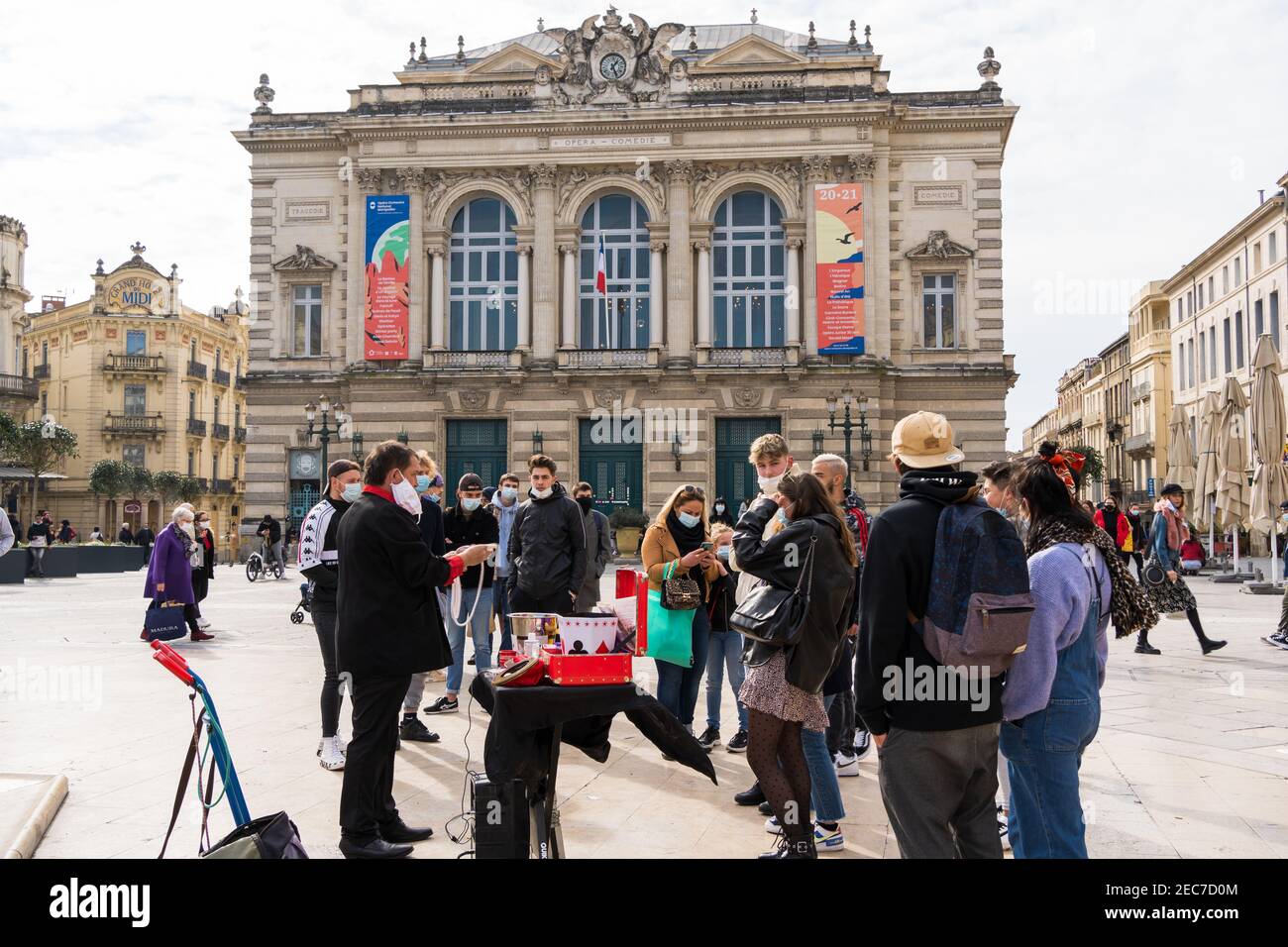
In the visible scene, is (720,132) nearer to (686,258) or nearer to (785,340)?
(686,258)

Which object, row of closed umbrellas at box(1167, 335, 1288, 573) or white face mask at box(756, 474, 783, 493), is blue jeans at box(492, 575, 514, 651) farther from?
row of closed umbrellas at box(1167, 335, 1288, 573)

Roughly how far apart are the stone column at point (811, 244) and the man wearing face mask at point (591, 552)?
21088 millimetres

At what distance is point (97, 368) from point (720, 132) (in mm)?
44400

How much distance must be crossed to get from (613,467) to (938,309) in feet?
37.4

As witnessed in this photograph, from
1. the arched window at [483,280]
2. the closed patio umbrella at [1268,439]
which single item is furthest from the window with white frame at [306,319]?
the closed patio umbrella at [1268,439]

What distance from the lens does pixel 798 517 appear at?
5.51 meters

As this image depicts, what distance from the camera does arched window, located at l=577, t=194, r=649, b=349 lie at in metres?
33.9

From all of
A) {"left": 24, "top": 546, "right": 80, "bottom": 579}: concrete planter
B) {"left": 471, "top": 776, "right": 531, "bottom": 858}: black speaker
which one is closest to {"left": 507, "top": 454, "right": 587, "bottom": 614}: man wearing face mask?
{"left": 471, "top": 776, "right": 531, "bottom": 858}: black speaker

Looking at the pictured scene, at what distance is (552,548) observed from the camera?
9.16m

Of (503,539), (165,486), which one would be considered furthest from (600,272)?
(165,486)

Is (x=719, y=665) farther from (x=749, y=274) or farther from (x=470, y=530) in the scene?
(x=749, y=274)

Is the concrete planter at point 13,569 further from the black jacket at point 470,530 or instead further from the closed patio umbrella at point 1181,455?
the closed patio umbrella at point 1181,455

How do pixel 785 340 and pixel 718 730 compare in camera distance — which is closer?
pixel 718 730
